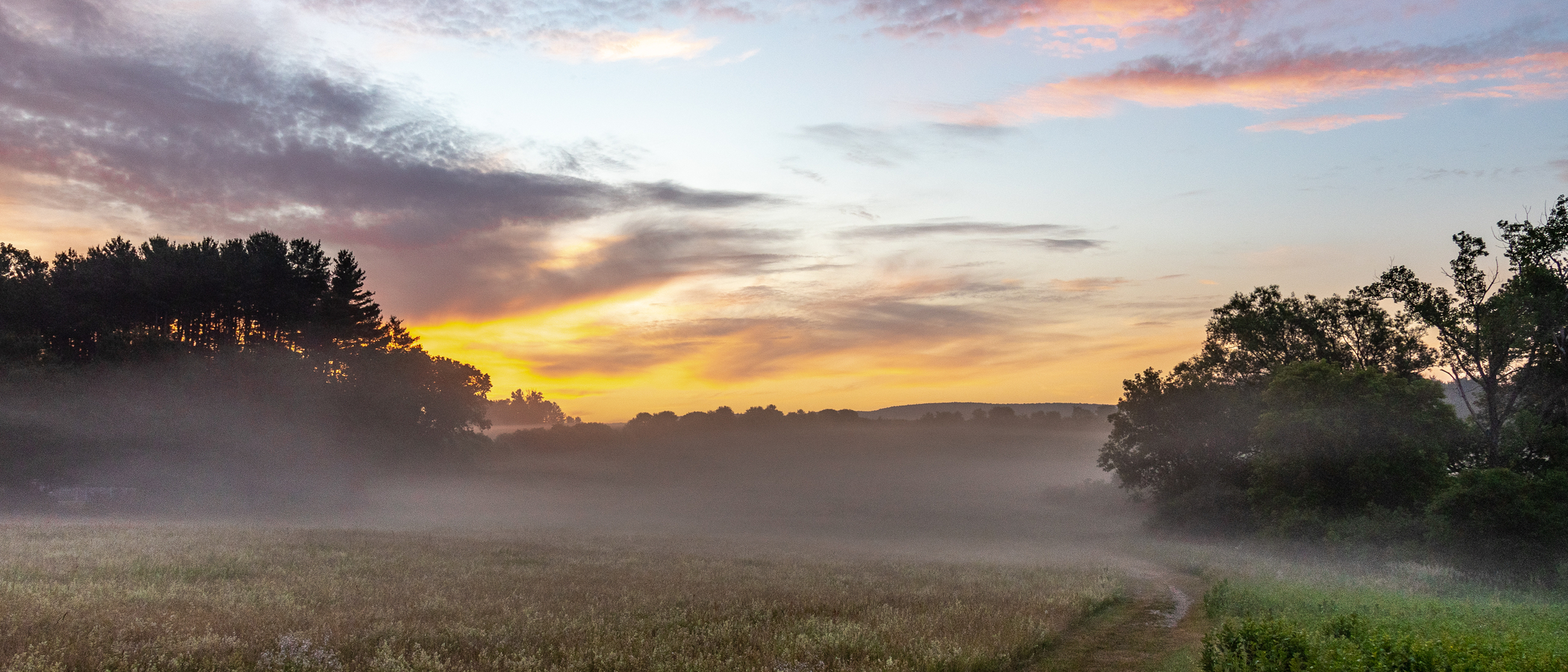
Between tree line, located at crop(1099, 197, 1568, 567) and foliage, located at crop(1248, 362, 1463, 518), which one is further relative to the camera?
foliage, located at crop(1248, 362, 1463, 518)

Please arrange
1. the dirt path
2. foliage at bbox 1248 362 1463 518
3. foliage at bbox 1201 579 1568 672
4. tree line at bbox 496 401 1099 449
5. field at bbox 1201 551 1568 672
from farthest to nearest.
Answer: tree line at bbox 496 401 1099 449 → foliage at bbox 1248 362 1463 518 → the dirt path → field at bbox 1201 551 1568 672 → foliage at bbox 1201 579 1568 672

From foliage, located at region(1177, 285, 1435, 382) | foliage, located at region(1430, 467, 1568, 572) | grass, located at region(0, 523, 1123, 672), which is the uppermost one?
foliage, located at region(1177, 285, 1435, 382)

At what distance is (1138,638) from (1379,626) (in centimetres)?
476

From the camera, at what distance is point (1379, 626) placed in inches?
635

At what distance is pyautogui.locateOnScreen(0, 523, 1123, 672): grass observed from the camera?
12867 millimetres

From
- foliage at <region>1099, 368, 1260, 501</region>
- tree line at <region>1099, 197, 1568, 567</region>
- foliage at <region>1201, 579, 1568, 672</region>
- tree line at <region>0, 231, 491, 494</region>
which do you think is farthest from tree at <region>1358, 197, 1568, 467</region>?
tree line at <region>0, 231, 491, 494</region>

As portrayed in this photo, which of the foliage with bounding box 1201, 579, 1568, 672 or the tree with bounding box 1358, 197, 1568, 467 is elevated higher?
the tree with bounding box 1358, 197, 1568, 467

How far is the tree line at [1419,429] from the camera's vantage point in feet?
113

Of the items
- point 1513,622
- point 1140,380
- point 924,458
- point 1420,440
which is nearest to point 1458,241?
point 1420,440

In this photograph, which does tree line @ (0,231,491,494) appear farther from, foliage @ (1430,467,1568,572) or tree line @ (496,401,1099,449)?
foliage @ (1430,467,1568,572)

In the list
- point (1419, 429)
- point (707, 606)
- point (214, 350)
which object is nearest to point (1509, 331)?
point (1419, 429)

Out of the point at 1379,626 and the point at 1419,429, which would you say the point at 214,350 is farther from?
the point at 1419,429

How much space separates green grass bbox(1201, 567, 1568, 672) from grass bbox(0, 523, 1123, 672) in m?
3.99

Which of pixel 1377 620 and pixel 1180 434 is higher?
pixel 1180 434
